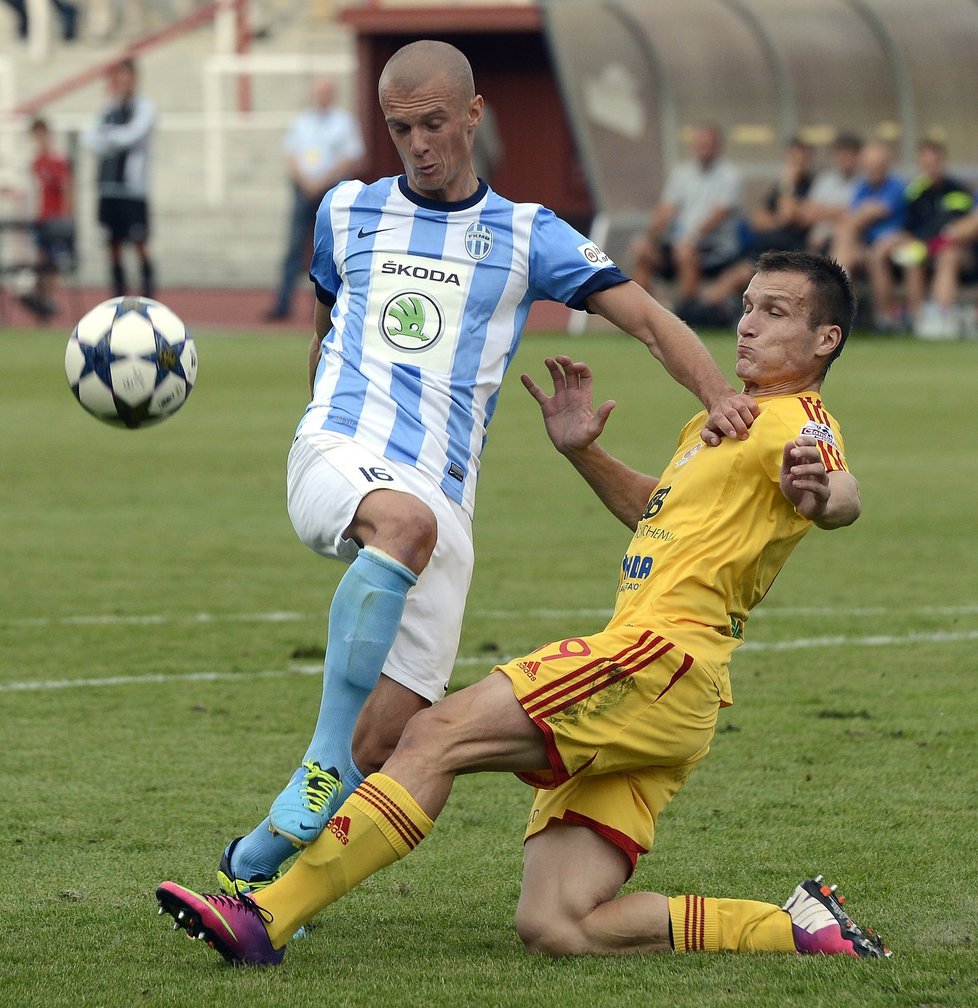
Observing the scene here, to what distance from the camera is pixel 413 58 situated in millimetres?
4648

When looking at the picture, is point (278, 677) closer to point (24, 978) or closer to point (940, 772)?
point (940, 772)

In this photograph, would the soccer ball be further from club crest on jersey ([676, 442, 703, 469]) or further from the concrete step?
the concrete step

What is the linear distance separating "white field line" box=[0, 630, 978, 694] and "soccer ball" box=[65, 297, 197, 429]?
1.56 m

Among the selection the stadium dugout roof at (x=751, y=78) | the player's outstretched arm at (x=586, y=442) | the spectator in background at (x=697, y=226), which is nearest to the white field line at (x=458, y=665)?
the player's outstretched arm at (x=586, y=442)

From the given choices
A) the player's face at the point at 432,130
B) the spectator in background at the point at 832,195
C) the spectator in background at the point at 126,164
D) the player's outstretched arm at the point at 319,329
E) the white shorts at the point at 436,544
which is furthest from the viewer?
the spectator in background at the point at 126,164

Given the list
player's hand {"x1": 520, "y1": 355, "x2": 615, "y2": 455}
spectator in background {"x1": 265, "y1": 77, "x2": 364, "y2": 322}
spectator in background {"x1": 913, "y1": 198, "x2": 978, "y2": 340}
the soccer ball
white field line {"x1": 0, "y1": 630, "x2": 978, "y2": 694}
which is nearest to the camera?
player's hand {"x1": 520, "y1": 355, "x2": 615, "y2": 455}

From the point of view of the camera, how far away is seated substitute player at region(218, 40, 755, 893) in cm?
417

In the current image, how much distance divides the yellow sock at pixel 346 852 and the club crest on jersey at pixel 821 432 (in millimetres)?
1154

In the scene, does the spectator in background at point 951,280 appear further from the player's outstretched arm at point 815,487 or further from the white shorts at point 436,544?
the player's outstretched arm at point 815,487

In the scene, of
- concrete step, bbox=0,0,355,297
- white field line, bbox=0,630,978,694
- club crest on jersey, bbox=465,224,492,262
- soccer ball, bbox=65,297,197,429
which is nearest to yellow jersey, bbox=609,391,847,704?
club crest on jersey, bbox=465,224,492,262

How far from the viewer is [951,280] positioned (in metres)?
19.1

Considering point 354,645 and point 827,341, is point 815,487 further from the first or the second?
point 354,645

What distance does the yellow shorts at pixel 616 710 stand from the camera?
392cm

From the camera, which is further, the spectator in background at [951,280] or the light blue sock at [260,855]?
the spectator in background at [951,280]
